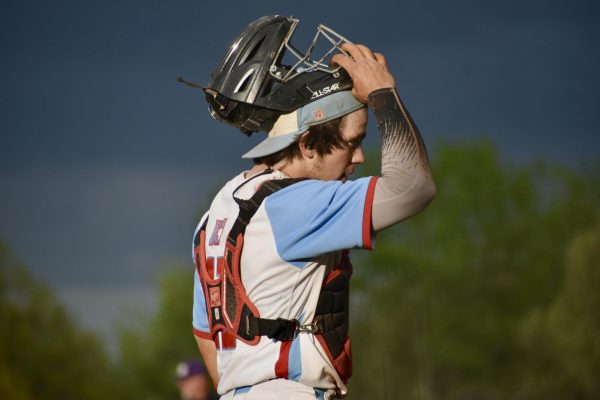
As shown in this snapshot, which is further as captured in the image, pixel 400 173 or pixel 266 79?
pixel 266 79

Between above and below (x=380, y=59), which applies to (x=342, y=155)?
below

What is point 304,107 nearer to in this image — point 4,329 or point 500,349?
point 4,329

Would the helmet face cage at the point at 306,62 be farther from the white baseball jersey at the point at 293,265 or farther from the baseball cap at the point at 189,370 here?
the baseball cap at the point at 189,370

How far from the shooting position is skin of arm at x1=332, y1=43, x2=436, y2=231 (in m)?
3.67

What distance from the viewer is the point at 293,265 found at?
12.7ft

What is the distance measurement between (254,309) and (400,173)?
2.56 feet

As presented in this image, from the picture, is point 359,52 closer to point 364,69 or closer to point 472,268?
point 364,69

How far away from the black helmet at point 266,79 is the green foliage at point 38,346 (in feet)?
78.5

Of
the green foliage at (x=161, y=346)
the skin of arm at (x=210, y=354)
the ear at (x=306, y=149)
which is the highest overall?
the ear at (x=306, y=149)

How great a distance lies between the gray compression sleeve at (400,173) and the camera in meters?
3.67

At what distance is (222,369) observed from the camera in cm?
407

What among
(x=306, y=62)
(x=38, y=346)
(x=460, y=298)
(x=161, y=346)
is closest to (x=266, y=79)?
(x=306, y=62)

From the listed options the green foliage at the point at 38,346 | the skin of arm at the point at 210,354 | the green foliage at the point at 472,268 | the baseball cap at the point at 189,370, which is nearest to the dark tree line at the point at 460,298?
the green foliage at the point at 472,268

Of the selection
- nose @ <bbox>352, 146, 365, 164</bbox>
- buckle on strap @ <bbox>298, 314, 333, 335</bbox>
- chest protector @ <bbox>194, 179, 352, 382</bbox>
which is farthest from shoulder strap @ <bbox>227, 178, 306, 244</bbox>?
buckle on strap @ <bbox>298, 314, 333, 335</bbox>
